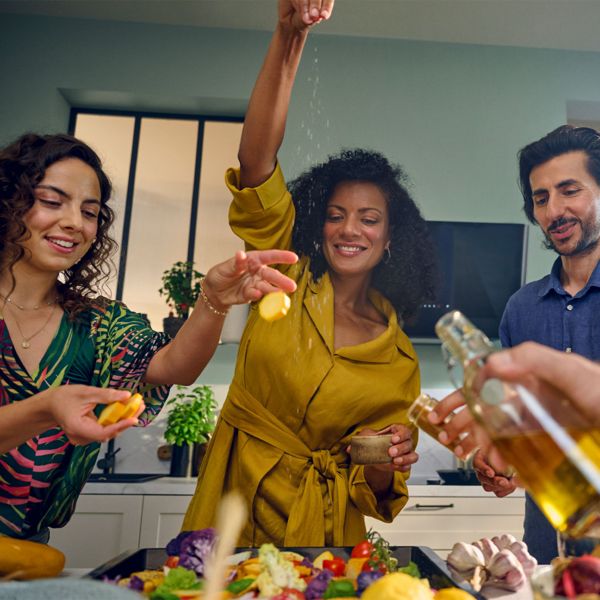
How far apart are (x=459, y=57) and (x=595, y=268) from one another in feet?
6.55

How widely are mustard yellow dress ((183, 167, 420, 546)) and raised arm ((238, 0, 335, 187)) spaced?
0.16ft

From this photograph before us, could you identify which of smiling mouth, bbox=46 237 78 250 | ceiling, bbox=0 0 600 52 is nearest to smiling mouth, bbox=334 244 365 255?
smiling mouth, bbox=46 237 78 250

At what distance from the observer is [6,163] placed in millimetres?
1092

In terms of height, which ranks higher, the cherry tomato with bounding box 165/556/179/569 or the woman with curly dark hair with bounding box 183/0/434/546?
the woman with curly dark hair with bounding box 183/0/434/546

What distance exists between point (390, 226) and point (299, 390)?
31.3 inches

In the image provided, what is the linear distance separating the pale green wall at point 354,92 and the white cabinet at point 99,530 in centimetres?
143

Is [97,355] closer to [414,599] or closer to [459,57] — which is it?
[414,599]

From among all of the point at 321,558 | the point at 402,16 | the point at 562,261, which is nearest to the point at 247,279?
the point at 321,558

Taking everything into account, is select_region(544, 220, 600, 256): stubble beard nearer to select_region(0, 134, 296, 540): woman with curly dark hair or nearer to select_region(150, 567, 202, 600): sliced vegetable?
select_region(0, 134, 296, 540): woman with curly dark hair

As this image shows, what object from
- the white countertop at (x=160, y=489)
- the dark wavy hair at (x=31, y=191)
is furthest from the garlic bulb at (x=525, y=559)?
the white countertop at (x=160, y=489)

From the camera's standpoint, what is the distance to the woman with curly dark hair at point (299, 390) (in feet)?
3.78

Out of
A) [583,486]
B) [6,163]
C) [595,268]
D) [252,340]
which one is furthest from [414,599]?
[595,268]

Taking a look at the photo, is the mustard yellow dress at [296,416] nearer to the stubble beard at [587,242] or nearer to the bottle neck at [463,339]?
the stubble beard at [587,242]

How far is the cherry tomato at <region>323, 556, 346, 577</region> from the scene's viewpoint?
2.48 feet
